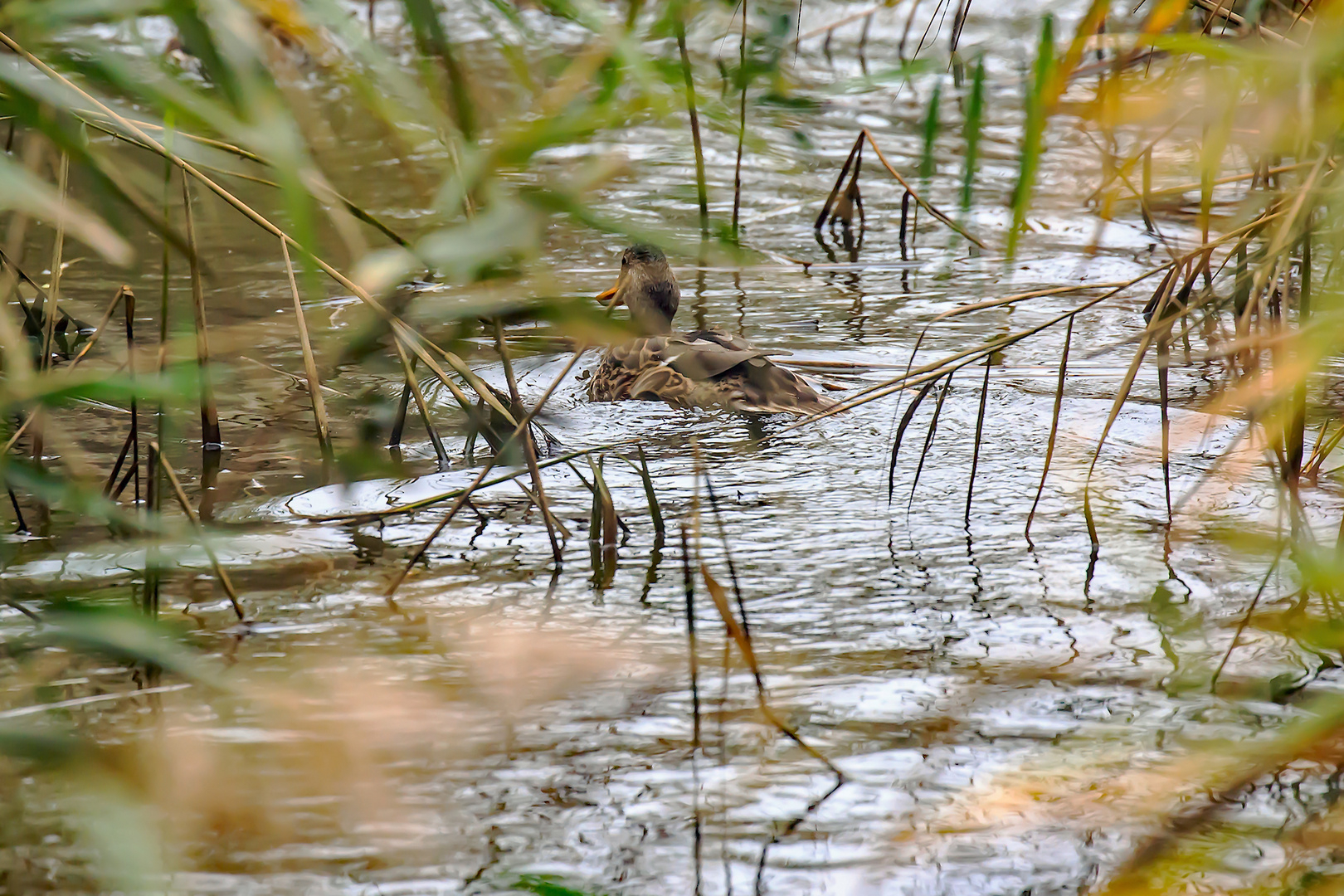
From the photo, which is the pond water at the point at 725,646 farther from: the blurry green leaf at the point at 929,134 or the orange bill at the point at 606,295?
the orange bill at the point at 606,295

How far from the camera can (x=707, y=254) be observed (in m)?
1.79

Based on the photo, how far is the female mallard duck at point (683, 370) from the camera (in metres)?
6.03

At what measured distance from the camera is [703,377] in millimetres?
6168

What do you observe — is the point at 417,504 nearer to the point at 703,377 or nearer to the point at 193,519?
the point at 193,519

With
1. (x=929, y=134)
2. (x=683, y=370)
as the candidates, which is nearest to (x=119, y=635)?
(x=929, y=134)

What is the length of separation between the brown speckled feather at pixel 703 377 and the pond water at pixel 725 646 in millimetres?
121

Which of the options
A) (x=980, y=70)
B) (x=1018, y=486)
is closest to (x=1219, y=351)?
(x=980, y=70)

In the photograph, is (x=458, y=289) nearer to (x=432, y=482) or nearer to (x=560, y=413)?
(x=560, y=413)

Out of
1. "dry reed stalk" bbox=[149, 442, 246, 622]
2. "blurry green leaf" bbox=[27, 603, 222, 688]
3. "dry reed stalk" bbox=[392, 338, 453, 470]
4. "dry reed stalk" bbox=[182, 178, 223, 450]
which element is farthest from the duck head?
"blurry green leaf" bbox=[27, 603, 222, 688]

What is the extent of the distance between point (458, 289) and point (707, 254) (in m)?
4.40

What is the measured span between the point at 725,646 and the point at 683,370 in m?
2.62

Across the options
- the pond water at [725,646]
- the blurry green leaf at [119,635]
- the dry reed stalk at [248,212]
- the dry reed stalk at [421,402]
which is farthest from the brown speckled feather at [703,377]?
the blurry green leaf at [119,635]

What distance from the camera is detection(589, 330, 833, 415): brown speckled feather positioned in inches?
237

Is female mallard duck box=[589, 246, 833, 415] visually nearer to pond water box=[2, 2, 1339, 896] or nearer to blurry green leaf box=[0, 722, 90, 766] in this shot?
pond water box=[2, 2, 1339, 896]
